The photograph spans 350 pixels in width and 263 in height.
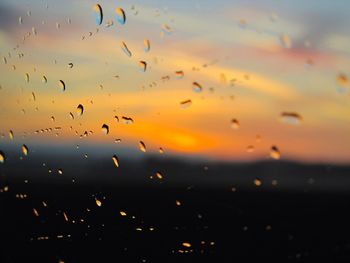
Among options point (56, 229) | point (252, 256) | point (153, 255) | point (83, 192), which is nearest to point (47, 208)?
point (56, 229)

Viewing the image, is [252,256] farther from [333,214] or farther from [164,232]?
[164,232]

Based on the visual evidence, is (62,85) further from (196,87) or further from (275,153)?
(275,153)

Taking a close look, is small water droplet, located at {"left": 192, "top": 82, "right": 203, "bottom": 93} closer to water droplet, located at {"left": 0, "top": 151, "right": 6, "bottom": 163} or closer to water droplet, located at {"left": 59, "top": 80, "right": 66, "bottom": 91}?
water droplet, located at {"left": 59, "top": 80, "right": 66, "bottom": 91}

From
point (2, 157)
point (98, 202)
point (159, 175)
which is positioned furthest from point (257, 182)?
point (2, 157)

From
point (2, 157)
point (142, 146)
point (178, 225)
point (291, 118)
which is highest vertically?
point (2, 157)

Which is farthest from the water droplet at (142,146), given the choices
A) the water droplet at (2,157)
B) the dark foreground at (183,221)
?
the water droplet at (2,157)

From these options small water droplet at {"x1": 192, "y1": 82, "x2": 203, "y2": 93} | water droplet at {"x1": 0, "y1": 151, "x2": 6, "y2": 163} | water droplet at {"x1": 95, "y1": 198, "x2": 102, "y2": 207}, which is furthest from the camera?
water droplet at {"x1": 0, "y1": 151, "x2": 6, "y2": 163}

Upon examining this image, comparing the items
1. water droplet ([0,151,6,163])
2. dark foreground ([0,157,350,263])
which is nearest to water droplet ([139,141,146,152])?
dark foreground ([0,157,350,263])

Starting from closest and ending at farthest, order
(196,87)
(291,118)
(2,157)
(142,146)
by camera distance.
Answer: (291,118)
(196,87)
(142,146)
(2,157)

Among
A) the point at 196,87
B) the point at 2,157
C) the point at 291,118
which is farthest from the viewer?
the point at 2,157

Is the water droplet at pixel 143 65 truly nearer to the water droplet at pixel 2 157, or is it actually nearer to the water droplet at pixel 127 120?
the water droplet at pixel 127 120
